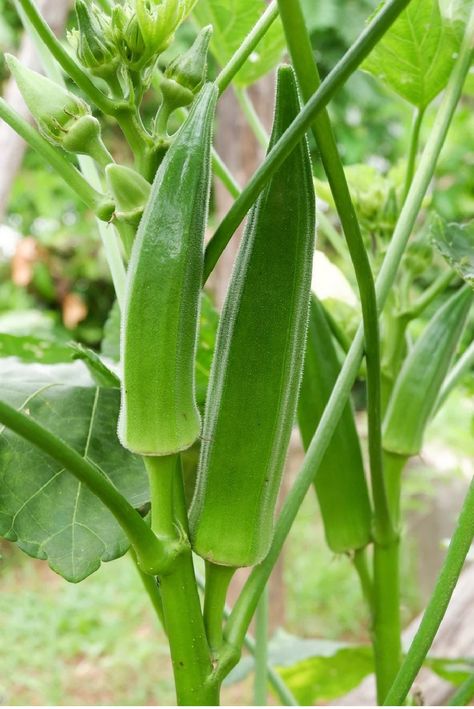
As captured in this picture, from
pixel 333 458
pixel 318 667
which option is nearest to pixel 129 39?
pixel 333 458

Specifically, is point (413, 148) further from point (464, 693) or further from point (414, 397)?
point (464, 693)

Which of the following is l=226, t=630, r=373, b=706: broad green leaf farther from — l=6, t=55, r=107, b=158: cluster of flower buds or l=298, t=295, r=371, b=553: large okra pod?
l=6, t=55, r=107, b=158: cluster of flower buds

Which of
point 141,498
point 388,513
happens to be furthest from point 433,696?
point 141,498

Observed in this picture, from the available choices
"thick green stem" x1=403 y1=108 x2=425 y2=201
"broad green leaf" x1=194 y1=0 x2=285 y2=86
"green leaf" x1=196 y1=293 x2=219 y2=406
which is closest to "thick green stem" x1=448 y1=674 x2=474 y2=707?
"green leaf" x1=196 y1=293 x2=219 y2=406

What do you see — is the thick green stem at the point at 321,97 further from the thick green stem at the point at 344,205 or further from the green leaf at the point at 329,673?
the green leaf at the point at 329,673

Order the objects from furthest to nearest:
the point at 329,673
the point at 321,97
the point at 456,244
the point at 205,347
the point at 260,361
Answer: the point at 329,673
the point at 205,347
the point at 456,244
the point at 260,361
the point at 321,97

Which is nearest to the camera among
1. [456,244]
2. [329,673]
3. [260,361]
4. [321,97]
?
[321,97]

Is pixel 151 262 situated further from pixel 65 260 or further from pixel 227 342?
pixel 65 260
